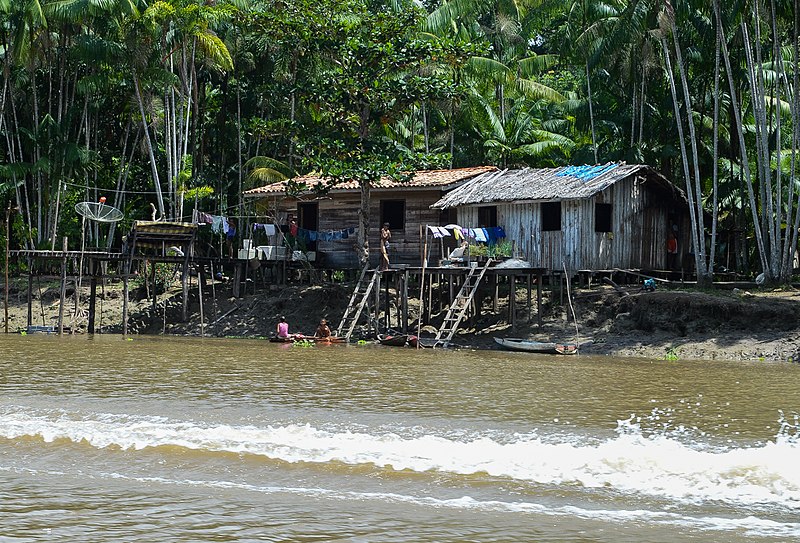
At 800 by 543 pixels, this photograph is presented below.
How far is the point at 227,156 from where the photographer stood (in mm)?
40625

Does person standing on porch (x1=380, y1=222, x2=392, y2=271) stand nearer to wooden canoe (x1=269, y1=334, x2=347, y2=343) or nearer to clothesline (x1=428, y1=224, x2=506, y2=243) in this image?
clothesline (x1=428, y1=224, x2=506, y2=243)

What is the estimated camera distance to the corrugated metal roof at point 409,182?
1153 inches

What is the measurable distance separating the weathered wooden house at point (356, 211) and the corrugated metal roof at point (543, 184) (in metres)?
0.99

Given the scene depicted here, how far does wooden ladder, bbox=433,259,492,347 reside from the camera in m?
24.7

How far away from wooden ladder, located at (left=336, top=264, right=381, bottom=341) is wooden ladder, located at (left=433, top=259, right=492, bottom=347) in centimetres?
214

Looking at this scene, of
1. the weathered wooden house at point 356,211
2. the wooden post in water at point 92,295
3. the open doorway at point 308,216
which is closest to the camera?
Answer: the wooden post in water at point 92,295

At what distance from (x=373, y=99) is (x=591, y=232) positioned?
728 centimetres

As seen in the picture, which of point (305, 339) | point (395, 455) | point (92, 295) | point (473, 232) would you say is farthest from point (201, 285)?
point (395, 455)

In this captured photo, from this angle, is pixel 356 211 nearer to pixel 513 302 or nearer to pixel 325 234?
pixel 325 234

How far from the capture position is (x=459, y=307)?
26656 mm

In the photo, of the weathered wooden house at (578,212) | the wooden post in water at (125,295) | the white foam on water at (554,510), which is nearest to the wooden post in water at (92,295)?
the wooden post in water at (125,295)

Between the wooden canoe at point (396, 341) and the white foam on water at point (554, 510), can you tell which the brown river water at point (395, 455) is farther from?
the wooden canoe at point (396, 341)

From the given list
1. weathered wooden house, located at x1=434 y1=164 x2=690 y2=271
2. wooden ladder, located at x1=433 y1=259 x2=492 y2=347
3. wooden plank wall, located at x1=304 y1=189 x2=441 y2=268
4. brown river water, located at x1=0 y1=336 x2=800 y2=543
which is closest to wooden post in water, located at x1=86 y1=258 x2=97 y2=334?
wooden plank wall, located at x1=304 y1=189 x2=441 y2=268

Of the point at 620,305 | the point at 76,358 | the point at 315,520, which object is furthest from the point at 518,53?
the point at 315,520
